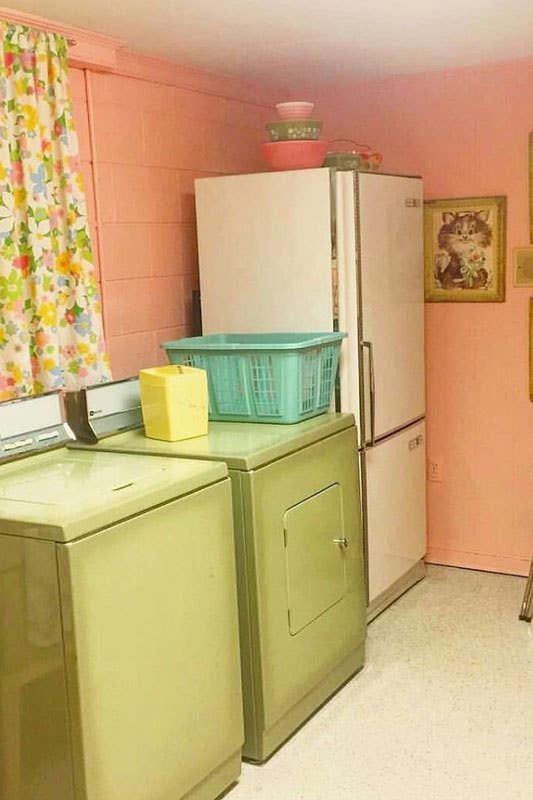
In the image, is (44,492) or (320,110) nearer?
(44,492)

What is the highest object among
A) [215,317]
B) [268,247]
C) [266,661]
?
[268,247]

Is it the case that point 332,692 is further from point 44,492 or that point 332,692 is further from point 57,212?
point 57,212

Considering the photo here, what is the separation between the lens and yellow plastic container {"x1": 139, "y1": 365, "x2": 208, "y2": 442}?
296cm

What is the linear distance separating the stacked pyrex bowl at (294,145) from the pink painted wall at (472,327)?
855 mm

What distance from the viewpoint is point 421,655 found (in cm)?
352

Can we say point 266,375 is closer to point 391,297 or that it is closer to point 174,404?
point 174,404

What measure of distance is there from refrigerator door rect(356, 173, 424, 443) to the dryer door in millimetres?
535

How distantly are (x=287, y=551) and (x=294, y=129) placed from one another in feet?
5.12

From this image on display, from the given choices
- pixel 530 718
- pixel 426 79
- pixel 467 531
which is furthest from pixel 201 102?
pixel 530 718

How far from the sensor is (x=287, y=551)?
2920 millimetres

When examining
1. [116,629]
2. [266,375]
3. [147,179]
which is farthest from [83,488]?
[147,179]

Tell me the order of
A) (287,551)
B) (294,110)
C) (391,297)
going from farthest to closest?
(391,297), (294,110), (287,551)

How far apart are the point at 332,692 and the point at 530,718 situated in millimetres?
654

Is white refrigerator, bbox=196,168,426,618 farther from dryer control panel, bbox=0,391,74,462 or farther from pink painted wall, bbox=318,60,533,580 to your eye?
dryer control panel, bbox=0,391,74,462
